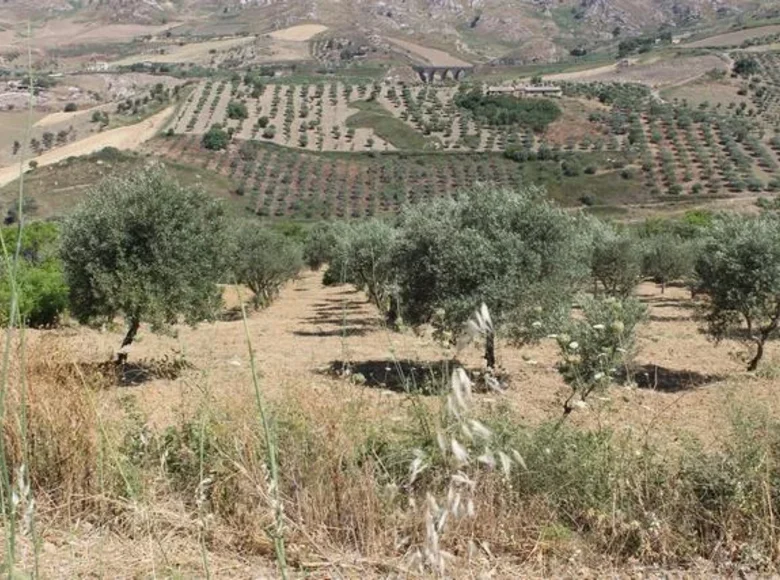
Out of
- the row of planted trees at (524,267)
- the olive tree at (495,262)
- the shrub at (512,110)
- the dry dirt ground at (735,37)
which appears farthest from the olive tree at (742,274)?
the dry dirt ground at (735,37)

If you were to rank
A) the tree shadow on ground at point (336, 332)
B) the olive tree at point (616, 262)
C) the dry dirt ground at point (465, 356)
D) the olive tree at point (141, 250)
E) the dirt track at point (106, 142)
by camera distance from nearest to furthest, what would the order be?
the dry dirt ground at point (465, 356) → the olive tree at point (141, 250) → the tree shadow on ground at point (336, 332) → the olive tree at point (616, 262) → the dirt track at point (106, 142)

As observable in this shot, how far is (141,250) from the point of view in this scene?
13633 millimetres

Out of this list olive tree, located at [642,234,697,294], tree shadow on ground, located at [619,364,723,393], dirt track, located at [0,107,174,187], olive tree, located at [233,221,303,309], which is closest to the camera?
tree shadow on ground, located at [619,364,723,393]

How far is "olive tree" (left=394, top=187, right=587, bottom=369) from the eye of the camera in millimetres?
14398

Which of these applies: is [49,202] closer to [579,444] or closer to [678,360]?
[678,360]

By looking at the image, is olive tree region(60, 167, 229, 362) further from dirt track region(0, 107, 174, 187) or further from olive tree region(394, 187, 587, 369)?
dirt track region(0, 107, 174, 187)

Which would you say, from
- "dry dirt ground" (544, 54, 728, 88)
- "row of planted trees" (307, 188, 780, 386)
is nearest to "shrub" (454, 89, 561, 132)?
"dry dirt ground" (544, 54, 728, 88)

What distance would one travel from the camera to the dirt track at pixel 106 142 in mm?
90787

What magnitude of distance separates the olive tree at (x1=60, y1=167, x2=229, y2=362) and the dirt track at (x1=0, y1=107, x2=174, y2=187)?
7929cm

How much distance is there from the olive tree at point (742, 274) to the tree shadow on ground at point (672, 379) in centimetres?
116

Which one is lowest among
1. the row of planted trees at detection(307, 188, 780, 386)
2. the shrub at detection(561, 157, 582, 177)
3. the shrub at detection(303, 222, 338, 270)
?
the shrub at detection(303, 222, 338, 270)

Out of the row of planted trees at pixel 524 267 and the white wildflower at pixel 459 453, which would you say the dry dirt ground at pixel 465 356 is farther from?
the white wildflower at pixel 459 453

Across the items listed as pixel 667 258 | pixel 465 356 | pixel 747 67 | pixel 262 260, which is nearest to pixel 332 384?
pixel 465 356

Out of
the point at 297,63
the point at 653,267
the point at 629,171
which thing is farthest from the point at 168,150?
the point at 297,63
